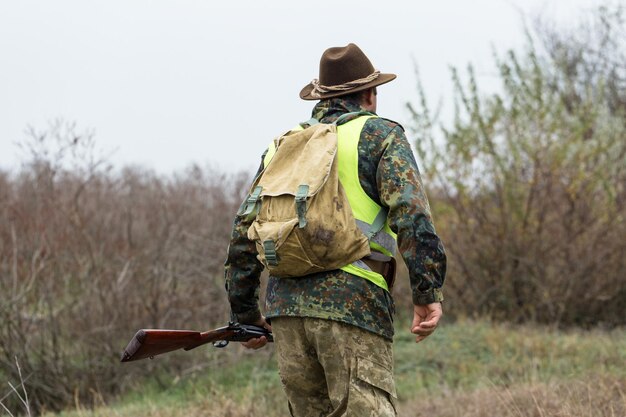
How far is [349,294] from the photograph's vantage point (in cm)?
336

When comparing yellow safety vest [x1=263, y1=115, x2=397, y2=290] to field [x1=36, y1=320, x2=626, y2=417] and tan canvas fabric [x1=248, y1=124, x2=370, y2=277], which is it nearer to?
tan canvas fabric [x1=248, y1=124, x2=370, y2=277]

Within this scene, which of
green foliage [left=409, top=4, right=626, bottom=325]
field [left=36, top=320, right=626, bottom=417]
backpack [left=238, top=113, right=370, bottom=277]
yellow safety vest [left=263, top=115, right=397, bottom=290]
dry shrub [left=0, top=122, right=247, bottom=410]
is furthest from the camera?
green foliage [left=409, top=4, right=626, bottom=325]

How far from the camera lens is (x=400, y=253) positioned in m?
3.29

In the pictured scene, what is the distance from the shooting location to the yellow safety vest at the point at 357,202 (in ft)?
11.2

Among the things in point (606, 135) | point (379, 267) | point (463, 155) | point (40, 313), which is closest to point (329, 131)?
point (379, 267)

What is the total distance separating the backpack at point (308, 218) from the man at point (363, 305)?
0.26 ft

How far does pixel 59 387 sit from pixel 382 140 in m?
6.16

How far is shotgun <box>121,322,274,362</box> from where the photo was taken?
350 cm

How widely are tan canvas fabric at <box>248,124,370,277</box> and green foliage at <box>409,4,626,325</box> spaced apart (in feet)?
26.2

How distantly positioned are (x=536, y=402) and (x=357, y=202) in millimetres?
2163

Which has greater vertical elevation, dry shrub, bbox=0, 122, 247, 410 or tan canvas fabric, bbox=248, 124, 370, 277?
tan canvas fabric, bbox=248, 124, 370, 277

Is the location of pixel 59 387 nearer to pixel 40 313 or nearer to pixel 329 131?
pixel 40 313

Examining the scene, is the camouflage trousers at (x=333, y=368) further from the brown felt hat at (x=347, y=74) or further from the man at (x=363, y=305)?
the brown felt hat at (x=347, y=74)

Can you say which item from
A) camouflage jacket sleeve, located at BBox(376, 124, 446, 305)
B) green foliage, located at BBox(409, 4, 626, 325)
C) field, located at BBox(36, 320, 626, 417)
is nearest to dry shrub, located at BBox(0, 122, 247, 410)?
field, located at BBox(36, 320, 626, 417)
